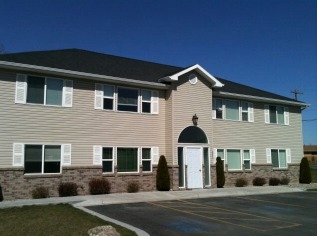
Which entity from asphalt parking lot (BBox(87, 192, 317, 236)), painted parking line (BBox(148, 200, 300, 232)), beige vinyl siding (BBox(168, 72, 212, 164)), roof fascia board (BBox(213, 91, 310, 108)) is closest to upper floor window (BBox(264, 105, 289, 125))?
roof fascia board (BBox(213, 91, 310, 108))

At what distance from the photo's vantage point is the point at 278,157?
2734cm

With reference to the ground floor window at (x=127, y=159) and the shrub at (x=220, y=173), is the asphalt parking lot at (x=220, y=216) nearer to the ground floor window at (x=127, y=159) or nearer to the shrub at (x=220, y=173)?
the ground floor window at (x=127, y=159)

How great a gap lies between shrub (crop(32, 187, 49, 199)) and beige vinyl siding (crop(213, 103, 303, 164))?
1156cm

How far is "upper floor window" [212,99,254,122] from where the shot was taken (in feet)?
79.3

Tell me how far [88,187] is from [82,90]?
202 inches

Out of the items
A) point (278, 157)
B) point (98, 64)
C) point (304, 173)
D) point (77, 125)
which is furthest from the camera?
point (304, 173)

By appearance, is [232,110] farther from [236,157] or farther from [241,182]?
[241,182]

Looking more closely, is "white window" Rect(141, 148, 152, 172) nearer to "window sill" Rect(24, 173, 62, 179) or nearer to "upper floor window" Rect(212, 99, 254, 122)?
"window sill" Rect(24, 173, 62, 179)

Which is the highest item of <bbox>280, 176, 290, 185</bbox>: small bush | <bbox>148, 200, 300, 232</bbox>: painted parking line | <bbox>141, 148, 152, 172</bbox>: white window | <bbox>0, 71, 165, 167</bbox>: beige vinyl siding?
<bbox>0, 71, 165, 167</bbox>: beige vinyl siding

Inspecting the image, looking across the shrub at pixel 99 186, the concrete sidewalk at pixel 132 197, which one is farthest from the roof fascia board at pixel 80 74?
the concrete sidewalk at pixel 132 197

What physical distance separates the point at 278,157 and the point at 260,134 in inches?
107

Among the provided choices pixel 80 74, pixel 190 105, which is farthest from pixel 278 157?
pixel 80 74

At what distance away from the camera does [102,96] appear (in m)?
19.3

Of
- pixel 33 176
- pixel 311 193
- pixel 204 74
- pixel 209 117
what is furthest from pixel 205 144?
pixel 33 176
